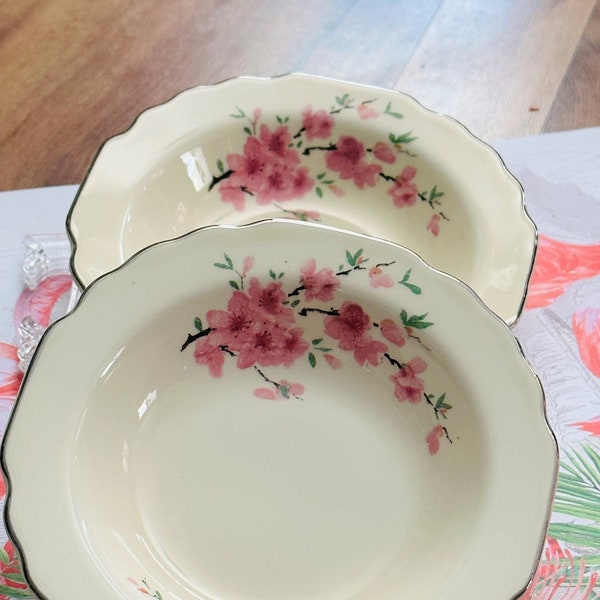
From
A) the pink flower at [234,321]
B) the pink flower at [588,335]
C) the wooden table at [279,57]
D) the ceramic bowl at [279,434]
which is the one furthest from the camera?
the wooden table at [279,57]

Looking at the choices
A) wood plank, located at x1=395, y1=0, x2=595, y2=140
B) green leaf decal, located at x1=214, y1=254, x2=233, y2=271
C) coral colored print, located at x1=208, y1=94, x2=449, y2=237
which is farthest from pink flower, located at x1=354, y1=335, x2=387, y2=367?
wood plank, located at x1=395, y1=0, x2=595, y2=140

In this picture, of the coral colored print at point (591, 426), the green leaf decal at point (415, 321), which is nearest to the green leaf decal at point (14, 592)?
the green leaf decal at point (415, 321)

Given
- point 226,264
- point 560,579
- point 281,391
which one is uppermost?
point 226,264

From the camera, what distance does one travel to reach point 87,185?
2.15 feet

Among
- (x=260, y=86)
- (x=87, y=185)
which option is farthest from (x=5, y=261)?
(x=260, y=86)

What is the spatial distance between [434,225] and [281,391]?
23 centimetres

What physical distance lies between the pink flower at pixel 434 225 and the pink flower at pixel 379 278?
0.20 meters

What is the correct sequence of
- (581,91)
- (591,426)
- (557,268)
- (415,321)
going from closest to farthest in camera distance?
(415,321), (591,426), (557,268), (581,91)

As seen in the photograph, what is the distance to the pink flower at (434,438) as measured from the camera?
52cm

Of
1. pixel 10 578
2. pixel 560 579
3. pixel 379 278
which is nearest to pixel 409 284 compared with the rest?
pixel 379 278

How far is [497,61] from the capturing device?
3.00 ft

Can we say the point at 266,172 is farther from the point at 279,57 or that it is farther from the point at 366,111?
the point at 279,57

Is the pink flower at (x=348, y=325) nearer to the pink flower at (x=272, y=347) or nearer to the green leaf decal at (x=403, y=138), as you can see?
the pink flower at (x=272, y=347)

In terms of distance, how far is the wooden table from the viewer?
84cm
